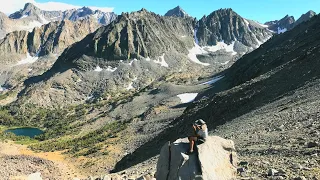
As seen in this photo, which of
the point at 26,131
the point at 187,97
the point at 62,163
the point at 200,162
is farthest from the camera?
the point at 26,131

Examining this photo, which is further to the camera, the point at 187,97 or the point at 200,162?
the point at 187,97

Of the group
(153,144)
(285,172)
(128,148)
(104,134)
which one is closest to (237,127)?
(285,172)

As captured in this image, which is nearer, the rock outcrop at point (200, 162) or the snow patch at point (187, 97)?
the rock outcrop at point (200, 162)

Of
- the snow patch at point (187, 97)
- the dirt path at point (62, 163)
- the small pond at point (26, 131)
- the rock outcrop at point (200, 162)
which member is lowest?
the dirt path at point (62, 163)

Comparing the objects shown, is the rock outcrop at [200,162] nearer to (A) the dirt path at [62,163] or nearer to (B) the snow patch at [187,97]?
(A) the dirt path at [62,163]

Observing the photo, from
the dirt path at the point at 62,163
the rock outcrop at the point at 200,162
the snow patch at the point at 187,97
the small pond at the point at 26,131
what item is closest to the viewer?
the rock outcrop at the point at 200,162

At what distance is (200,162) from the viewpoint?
595 inches

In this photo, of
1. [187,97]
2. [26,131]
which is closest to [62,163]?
[187,97]

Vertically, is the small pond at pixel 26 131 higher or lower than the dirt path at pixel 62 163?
higher

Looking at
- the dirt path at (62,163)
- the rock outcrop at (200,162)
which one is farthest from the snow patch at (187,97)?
the rock outcrop at (200,162)

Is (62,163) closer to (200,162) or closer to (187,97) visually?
(187,97)

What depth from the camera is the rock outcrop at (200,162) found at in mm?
15148

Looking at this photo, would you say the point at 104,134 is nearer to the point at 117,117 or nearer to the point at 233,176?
the point at 117,117

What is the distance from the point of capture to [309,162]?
17.5 metres
